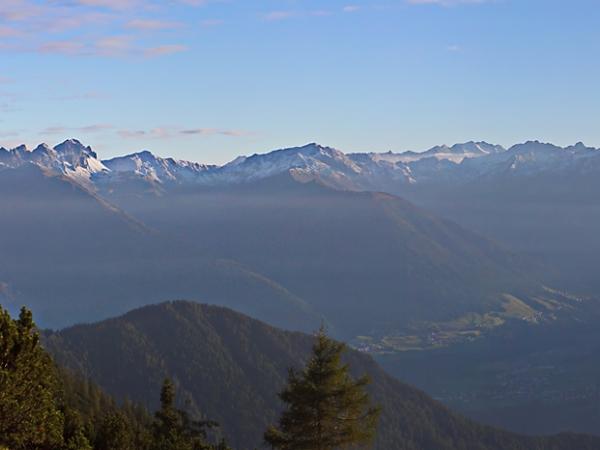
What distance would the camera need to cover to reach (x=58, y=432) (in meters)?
43.1

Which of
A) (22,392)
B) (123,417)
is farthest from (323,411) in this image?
(22,392)

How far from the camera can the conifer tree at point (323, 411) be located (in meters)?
51.7

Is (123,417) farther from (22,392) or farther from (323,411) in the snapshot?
(22,392)

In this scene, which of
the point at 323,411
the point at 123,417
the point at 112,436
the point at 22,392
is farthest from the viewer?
the point at 123,417

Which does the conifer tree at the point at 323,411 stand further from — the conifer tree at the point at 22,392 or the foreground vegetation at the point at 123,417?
the conifer tree at the point at 22,392

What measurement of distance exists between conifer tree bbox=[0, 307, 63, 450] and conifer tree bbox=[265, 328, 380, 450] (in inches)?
539

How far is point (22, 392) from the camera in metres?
41.1

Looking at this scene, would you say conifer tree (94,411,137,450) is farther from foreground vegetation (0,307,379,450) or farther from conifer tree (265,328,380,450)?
conifer tree (265,328,380,450)

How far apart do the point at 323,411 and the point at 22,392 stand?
1695 cm

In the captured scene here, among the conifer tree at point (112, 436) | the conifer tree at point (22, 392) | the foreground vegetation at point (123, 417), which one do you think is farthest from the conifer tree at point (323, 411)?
the conifer tree at point (22, 392)

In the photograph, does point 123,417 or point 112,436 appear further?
point 123,417

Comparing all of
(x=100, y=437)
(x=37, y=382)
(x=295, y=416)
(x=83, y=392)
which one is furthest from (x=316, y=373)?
(x=83, y=392)

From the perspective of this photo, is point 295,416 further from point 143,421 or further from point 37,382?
point 143,421

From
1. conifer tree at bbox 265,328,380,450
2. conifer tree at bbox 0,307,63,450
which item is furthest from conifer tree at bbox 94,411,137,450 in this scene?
conifer tree at bbox 265,328,380,450
